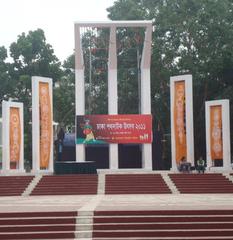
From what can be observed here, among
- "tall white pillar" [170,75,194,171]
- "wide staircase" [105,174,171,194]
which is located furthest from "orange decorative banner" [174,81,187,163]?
"wide staircase" [105,174,171,194]

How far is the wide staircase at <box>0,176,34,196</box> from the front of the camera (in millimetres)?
27031

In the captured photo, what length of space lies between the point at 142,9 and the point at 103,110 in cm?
819

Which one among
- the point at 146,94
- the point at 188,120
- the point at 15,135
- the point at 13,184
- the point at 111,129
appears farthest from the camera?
the point at 146,94

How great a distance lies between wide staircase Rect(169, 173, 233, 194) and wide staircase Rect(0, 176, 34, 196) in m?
6.85

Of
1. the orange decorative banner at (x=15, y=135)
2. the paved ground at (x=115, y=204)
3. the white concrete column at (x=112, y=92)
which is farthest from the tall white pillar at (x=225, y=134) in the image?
the paved ground at (x=115, y=204)

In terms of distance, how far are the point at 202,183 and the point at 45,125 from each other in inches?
356

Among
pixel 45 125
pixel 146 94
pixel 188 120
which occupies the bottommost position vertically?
pixel 45 125

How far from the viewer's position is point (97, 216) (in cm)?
1389

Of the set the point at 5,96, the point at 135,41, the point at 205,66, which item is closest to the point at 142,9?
the point at 135,41

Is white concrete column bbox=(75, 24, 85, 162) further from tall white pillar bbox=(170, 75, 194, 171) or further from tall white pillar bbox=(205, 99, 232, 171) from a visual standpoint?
tall white pillar bbox=(205, 99, 232, 171)

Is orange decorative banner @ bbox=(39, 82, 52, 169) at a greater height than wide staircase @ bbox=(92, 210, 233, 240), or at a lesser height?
greater

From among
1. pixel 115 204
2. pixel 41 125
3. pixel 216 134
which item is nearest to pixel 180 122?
pixel 216 134

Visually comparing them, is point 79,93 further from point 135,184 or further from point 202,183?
point 202,183

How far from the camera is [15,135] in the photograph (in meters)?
31.9
